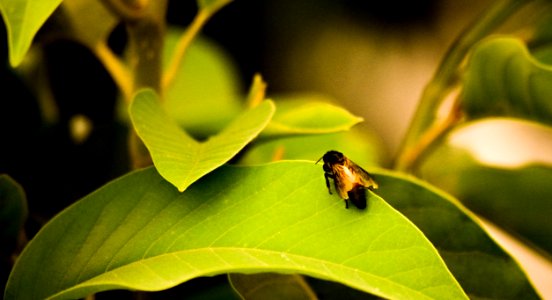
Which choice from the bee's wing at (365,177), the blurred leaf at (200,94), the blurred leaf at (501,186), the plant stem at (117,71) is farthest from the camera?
the blurred leaf at (200,94)

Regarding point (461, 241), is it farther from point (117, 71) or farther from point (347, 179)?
point (117, 71)

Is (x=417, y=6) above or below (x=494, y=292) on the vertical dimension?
above

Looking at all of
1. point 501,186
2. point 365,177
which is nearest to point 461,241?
point 365,177

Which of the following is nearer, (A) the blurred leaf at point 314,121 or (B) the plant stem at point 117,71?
(A) the blurred leaf at point 314,121

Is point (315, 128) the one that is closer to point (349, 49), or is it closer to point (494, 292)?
point (494, 292)

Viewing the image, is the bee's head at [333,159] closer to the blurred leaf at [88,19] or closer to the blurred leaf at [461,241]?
the blurred leaf at [461,241]

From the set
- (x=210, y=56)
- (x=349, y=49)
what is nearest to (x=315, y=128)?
(x=210, y=56)

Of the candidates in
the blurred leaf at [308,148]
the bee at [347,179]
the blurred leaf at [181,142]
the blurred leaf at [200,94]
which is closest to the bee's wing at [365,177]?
the bee at [347,179]
